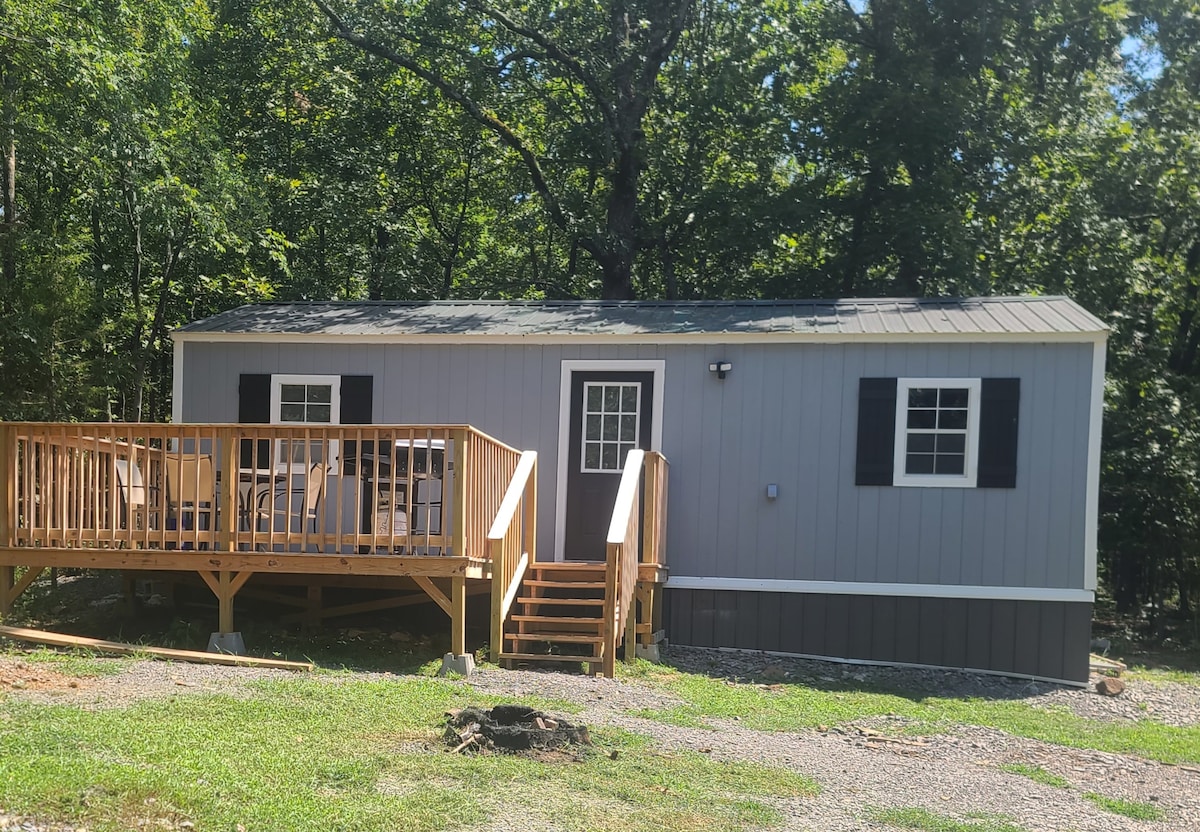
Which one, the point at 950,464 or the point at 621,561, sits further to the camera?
the point at 950,464

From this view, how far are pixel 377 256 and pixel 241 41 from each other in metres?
3.60

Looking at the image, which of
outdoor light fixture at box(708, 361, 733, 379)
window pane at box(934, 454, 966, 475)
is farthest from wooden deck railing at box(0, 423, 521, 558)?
window pane at box(934, 454, 966, 475)

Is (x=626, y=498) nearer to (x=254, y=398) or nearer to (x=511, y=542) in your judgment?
(x=511, y=542)

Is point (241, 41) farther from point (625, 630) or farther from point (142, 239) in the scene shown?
point (625, 630)

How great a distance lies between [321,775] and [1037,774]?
3659mm

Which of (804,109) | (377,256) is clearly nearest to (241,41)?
(377,256)

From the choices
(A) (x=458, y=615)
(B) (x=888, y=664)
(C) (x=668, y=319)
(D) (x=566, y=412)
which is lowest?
(B) (x=888, y=664)

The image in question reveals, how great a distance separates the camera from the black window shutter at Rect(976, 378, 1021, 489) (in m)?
9.58

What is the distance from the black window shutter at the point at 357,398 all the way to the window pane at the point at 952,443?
491cm

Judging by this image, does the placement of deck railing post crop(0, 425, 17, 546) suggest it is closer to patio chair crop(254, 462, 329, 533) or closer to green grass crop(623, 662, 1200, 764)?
patio chair crop(254, 462, 329, 533)

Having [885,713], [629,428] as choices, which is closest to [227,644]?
[629,428]

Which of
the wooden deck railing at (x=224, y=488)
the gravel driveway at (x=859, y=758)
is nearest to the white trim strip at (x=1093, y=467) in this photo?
the gravel driveway at (x=859, y=758)

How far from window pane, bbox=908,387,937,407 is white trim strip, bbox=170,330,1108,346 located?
0.40m

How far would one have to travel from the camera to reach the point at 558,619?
26.7ft
